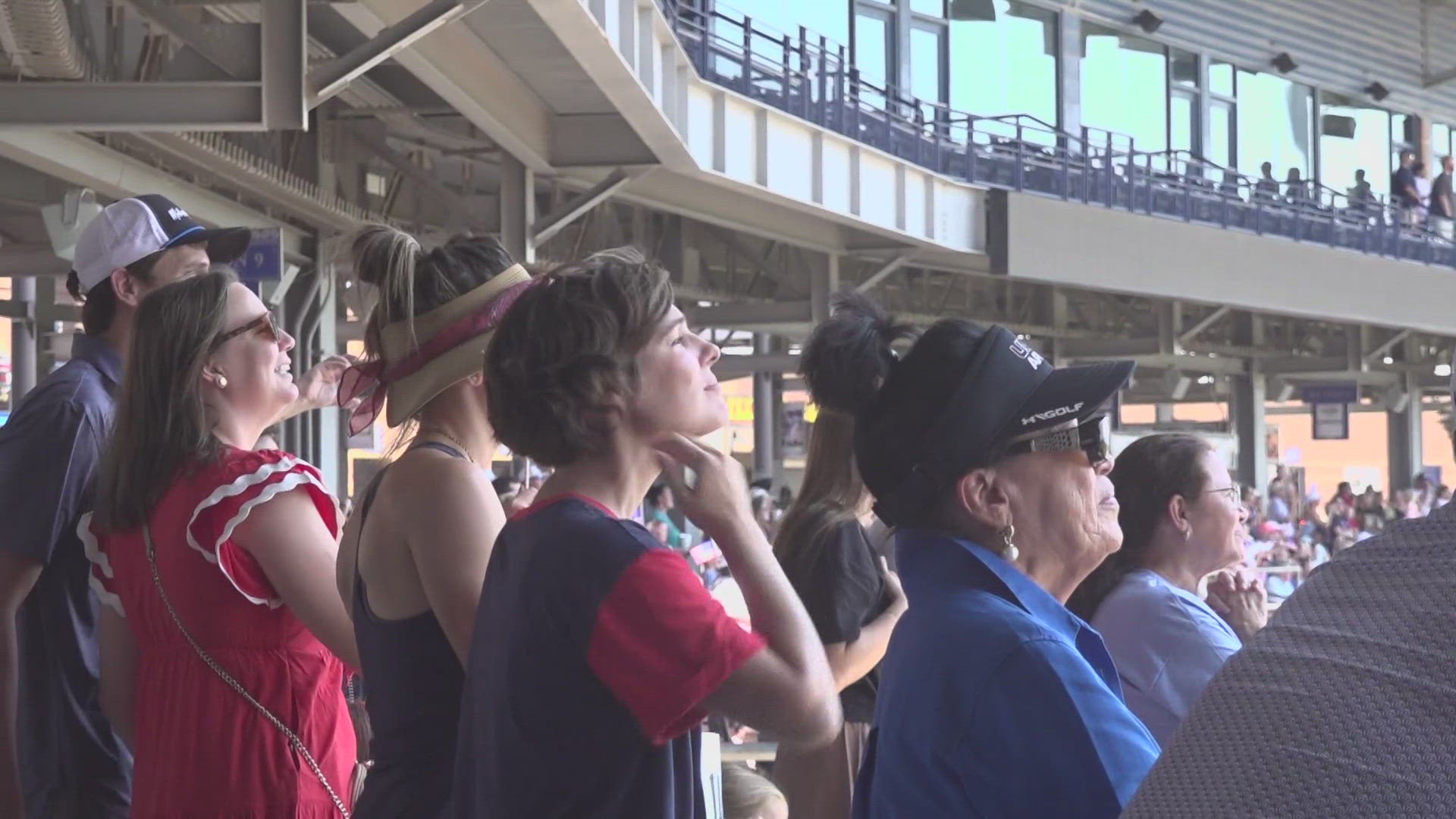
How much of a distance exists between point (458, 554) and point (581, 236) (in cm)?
1534

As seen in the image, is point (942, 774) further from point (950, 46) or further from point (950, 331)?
point (950, 46)

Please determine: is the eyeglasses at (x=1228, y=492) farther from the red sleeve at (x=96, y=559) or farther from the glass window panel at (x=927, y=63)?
the glass window panel at (x=927, y=63)

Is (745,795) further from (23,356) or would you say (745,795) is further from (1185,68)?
(1185,68)

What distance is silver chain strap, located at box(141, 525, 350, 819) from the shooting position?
2.96 m

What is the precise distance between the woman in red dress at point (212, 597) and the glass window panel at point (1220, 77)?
3142 centimetres

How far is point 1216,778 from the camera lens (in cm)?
134

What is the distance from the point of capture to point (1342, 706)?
1275mm

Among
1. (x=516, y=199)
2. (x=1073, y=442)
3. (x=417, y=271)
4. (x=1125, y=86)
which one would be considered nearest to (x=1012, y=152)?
(x=1125, y=86)

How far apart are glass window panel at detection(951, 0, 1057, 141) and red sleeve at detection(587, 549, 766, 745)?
25523mm

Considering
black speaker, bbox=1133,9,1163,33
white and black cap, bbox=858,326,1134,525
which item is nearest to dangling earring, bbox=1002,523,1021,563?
white and black cap, bbox=858,326,1134,525

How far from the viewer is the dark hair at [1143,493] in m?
3.75

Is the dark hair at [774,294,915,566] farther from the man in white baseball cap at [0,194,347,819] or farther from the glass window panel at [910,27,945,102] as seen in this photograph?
the glass window panel at [910,27,945,102]

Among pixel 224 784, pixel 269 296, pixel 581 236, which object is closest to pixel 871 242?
pixel 581 236

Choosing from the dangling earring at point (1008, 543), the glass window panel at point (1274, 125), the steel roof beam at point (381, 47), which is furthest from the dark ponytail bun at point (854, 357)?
the glass window panel at point (1274, 125)
